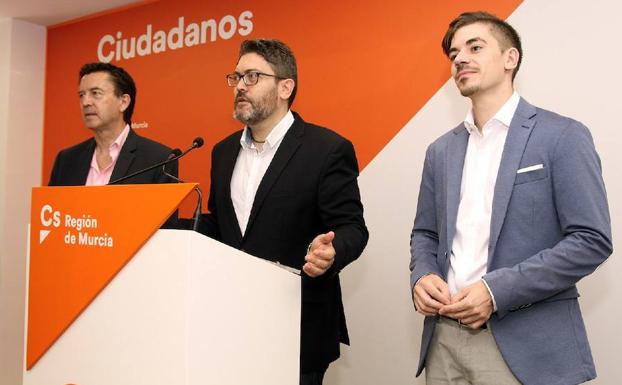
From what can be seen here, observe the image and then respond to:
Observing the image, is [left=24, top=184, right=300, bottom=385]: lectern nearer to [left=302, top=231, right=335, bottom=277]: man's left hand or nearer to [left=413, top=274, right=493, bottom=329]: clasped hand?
[left=302, top=231, right=335, bottom=277]: man's left hand

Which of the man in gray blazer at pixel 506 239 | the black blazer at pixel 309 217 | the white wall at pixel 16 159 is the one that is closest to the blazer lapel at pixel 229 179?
the black blazer at pixel 309 217

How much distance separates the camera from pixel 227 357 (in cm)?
158

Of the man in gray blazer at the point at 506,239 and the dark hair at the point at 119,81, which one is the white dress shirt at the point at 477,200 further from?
the dark hair at the point at 119,81

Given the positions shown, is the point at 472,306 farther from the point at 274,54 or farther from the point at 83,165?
the point at 83,165

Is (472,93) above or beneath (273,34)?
beneath

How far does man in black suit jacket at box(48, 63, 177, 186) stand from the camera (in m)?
3.20

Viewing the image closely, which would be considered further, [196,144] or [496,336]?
[196,144]

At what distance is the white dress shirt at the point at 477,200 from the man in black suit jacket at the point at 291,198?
36 cm

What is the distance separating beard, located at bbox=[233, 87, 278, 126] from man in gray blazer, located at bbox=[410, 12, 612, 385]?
79 cm

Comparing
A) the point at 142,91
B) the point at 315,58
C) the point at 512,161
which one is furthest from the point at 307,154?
the point at 142,91

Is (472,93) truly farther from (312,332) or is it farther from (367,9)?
(367,9)

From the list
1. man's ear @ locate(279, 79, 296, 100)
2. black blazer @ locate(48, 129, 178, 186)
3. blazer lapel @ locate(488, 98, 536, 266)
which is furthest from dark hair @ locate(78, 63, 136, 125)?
blazer lapel @ locate(488, 98, 536, 266)

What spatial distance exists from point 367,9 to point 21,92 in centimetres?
281

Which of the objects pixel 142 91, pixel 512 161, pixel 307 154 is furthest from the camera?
pixel 142 91
